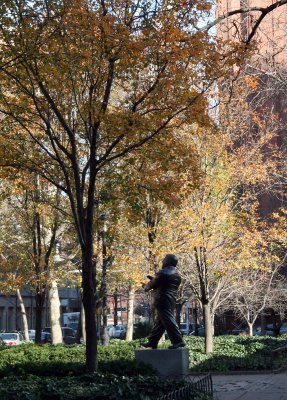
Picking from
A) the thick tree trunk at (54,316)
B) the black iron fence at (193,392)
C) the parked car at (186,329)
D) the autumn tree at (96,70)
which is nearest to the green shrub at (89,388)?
the black iron fence at (193,392)

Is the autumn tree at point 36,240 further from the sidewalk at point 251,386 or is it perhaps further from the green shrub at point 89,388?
the green shrub at point 89,388

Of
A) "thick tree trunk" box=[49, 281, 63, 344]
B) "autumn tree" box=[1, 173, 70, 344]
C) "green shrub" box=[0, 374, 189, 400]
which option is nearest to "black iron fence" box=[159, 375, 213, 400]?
"green shrub" box=[0, 374, 189, 400]

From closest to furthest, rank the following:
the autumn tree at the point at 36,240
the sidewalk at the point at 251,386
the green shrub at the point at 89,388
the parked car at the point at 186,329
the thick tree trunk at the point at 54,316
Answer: the green shrub at the point at 89,388 → the sidewalk at the point at 251,386 → the autumn tree at the point at 36,240 → the thick tree trunk at the point at 54,316 → the parked car at the point at 186,329

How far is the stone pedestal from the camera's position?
13992 millimetres

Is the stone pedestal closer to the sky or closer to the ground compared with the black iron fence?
closer to the sky

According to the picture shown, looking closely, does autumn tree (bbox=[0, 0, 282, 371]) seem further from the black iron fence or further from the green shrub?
the green shrub

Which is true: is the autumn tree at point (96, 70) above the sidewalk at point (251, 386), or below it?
above

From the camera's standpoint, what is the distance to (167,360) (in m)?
14.1

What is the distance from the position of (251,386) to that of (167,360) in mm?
4249

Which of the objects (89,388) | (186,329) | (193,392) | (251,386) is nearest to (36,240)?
(251,386)

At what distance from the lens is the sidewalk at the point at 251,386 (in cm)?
1520

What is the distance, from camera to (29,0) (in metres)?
13.2

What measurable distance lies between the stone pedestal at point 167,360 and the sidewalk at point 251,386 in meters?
0.89

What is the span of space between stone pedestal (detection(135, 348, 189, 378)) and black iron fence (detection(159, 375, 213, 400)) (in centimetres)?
120
